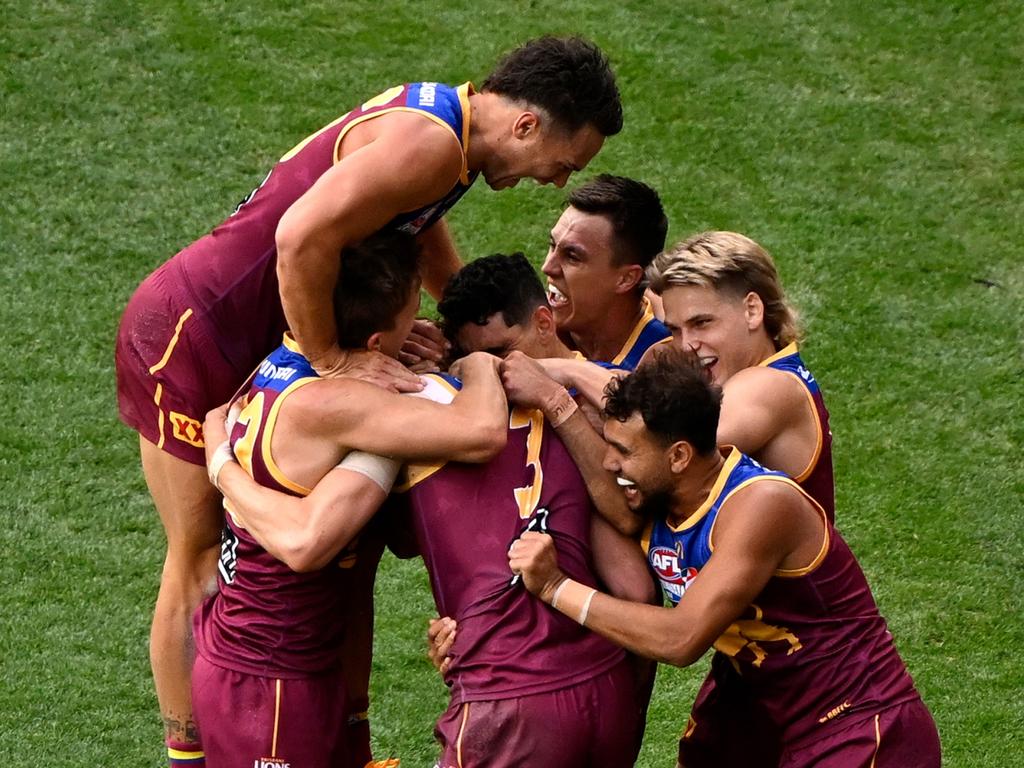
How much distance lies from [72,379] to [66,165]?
5.88ft

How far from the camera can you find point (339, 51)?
10.5 meters

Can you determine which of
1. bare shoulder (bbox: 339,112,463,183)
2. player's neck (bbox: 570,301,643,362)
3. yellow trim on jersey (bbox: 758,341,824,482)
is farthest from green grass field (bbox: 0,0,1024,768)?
bare shoulder (bbox: 339,112,463,183)

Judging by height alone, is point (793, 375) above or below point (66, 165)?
above

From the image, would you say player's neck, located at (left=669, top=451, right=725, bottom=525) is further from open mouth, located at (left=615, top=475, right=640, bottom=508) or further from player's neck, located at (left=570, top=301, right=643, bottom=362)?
player's neck, located at (left=570, top=301, right=643, bottom=362)

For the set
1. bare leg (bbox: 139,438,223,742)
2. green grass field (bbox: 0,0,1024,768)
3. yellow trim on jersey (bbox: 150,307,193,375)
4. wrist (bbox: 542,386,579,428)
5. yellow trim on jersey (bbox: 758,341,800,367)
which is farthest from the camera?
green grass field (bbox: 0,0,1024,768)

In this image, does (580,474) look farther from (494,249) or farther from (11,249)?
(11,249)

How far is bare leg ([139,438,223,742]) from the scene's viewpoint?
5.07 m

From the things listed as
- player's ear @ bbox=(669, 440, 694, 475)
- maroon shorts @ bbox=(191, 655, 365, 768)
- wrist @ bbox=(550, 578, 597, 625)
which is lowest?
maroon shorts @ bbox=(191, 655, 365, 768)

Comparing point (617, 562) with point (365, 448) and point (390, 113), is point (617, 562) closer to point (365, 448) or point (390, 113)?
point (365, 448)

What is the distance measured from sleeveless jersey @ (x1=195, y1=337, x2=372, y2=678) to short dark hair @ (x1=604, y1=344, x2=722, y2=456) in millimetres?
848

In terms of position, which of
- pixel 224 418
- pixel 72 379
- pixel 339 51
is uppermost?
pixel 224 418

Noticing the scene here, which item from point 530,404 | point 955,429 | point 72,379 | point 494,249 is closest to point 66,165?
point 72,379

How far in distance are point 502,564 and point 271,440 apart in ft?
2.28

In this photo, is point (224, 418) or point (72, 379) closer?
point (224, 418)
